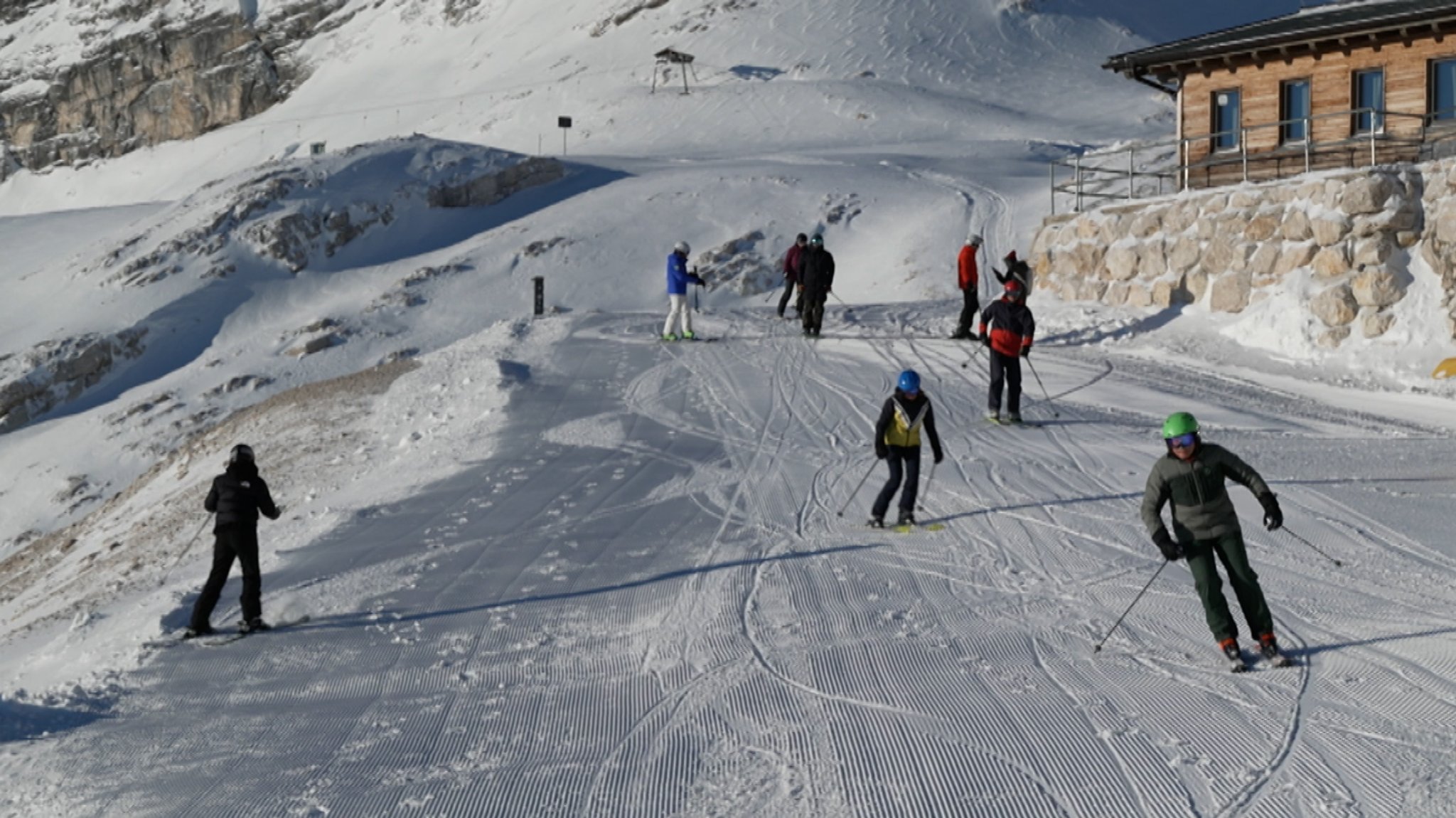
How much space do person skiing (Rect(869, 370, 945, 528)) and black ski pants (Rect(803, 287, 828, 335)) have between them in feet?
35.4

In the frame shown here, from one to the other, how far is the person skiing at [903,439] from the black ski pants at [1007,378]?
166 inches

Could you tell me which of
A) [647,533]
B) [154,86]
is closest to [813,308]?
[647,533]

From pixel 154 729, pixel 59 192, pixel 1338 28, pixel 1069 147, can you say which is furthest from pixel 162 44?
pixel 154 729

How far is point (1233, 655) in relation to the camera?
7633 mm

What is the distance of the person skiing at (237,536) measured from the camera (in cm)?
917

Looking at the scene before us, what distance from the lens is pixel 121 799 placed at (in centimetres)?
631

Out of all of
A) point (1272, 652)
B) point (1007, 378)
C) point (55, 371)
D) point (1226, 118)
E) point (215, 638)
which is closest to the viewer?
point (1272, 652)

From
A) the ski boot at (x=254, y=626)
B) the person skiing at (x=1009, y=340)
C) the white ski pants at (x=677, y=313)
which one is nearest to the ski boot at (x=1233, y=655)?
the ski boot at (x=254, y=626)

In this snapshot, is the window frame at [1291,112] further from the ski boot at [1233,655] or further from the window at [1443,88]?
the ski boot at [1233,655]

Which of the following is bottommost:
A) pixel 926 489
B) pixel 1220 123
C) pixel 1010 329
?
pixel 926 489

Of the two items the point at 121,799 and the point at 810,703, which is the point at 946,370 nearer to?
the point at 810,703

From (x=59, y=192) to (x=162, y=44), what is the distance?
1599 centimetres

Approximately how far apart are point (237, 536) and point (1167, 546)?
6182 mm

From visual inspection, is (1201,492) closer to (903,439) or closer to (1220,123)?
(903,439)
